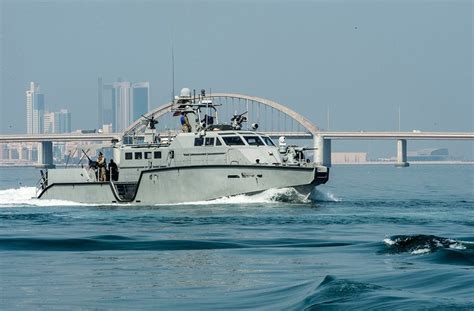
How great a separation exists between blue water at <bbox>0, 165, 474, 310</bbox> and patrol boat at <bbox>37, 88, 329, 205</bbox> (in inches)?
81.0

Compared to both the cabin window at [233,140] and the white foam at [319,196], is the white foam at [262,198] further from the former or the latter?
the white foam at [319,196]

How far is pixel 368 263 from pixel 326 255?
288 cm

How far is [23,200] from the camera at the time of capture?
61562 mm

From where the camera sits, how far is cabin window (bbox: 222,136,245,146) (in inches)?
2095

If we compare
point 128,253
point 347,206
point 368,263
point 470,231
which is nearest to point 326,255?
point 368,263

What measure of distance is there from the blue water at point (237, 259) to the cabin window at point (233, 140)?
3.48 m

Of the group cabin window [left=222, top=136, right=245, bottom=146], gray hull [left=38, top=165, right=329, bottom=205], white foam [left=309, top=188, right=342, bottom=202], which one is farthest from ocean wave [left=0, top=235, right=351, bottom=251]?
white foam [left=309, top=188, right=342, bottom=202]

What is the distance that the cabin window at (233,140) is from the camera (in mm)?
53216

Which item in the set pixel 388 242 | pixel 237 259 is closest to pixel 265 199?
pixel 388 242

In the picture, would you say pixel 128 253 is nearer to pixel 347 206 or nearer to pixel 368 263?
pixel 368 263

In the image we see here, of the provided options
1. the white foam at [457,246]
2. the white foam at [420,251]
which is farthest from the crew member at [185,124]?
the white foam at [420,251]

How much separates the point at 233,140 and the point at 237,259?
2380 cm

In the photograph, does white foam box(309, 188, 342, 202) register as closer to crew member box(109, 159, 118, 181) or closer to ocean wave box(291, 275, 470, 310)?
crew member box(109, 159, 118, 181)

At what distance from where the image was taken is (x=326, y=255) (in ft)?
99.6
